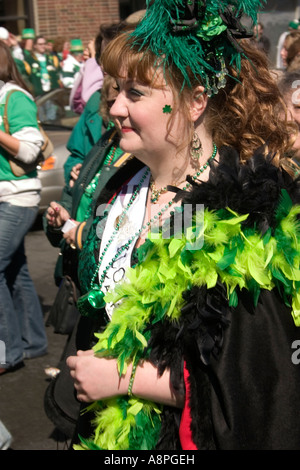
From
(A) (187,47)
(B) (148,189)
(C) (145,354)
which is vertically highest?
(A) (187,47)

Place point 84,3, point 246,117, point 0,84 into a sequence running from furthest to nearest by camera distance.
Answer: point 84,3, point 0,84, point 246,117

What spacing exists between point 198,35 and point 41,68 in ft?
38.1

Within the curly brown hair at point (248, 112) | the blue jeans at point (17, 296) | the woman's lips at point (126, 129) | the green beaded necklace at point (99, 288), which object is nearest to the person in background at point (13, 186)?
the blue jeans at point (17, 296)

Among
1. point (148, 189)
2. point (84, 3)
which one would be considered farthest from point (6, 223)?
point (84, 3)

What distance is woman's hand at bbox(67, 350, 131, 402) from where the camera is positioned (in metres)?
1.91

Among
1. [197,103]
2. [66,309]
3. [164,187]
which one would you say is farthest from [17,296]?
[197,103]

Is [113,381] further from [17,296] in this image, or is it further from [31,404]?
[17,296]

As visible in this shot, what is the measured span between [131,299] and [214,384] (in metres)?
0.33

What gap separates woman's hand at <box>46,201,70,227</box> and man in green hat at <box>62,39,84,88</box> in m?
10.1

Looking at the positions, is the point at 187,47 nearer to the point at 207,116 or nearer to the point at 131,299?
the point at 207,116

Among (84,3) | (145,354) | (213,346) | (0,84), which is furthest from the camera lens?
(84,3)

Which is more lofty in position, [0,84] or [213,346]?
[213,346]

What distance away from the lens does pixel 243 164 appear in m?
1.93

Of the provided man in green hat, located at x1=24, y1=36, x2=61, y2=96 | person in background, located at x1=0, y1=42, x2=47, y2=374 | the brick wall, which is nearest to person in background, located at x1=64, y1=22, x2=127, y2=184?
person in background, located at x1=0, y1=42, x2=47, y2=374
